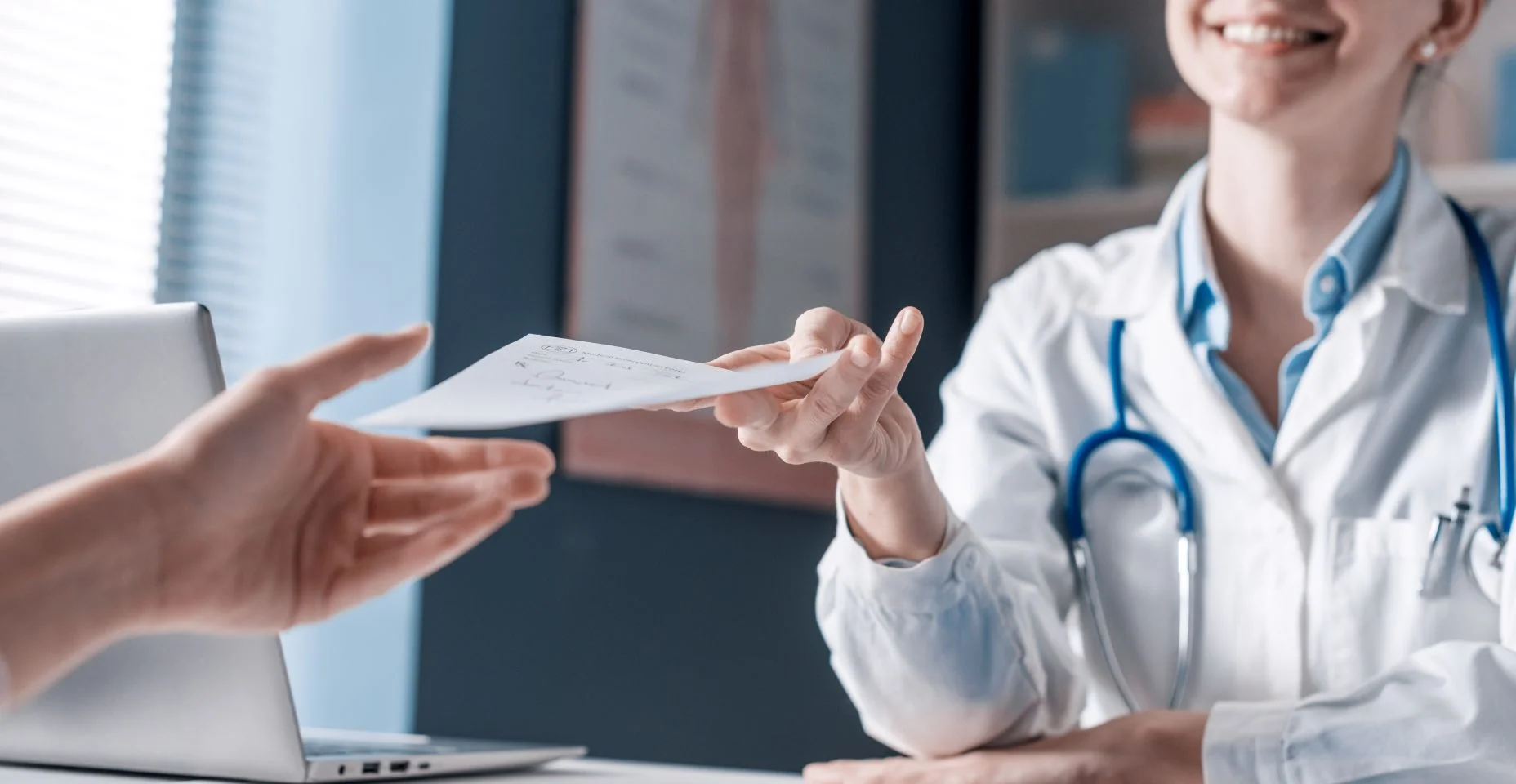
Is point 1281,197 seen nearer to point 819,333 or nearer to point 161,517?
point 819,333

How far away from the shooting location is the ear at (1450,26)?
133cm

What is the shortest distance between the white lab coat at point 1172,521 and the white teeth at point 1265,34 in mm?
187

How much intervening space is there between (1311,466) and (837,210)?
1.37m

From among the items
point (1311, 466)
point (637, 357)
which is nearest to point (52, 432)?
point (637, 357)

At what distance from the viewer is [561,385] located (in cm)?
75

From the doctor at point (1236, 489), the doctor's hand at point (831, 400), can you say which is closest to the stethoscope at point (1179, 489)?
the doctor at point (1236, 489)

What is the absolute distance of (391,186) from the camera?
6.02 feet

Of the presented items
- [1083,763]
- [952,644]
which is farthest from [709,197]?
[1083,763]

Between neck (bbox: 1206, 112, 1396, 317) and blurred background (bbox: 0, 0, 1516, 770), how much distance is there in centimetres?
21

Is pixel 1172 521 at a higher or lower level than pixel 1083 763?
higher

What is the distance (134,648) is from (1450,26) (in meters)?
1.24

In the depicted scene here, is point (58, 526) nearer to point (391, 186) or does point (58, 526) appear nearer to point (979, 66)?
point (391, 186)

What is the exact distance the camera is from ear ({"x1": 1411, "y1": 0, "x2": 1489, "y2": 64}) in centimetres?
133

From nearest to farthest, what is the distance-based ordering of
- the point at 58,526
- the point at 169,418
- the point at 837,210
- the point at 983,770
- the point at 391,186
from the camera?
the point at 58,526 < the point at 169,418 < the point at 983,770 < the point at 391,186 < the point at 837,210
